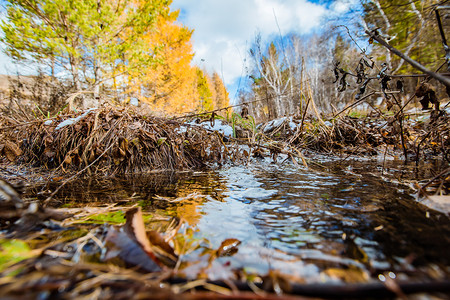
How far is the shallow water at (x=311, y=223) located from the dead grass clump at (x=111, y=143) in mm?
539

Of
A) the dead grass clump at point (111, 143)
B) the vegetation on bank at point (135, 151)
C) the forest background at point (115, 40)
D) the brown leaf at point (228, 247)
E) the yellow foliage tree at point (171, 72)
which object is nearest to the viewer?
the vegetation on bank at point (135, 151)

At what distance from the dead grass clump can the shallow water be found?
1.77 ft

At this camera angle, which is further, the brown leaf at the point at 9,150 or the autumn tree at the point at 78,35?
the autumn tree at the point at 78,35

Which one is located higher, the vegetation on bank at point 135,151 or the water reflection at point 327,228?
the vegetation on bank at point 135,151

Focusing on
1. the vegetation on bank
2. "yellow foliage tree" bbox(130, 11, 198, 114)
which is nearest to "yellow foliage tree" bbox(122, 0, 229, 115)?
"yellow foliage tree" bbox(130, 11, 198, 114)

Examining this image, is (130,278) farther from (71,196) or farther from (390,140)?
(390,140)

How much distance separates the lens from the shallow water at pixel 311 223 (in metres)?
0.39

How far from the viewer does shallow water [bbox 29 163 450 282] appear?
39 cm

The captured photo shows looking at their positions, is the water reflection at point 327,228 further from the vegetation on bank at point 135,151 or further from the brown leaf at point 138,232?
the brown leaf at point 138,232

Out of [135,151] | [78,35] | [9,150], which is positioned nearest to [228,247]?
[135,151]

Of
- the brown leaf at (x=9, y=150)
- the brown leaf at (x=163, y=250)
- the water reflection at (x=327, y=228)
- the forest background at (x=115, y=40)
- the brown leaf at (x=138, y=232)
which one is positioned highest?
the forest background at (x=115, y=40)

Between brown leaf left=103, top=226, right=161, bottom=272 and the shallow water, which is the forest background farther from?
brown leaf left=103, top=226, right=161, bottom=272

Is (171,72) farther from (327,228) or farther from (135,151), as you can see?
(327,228)

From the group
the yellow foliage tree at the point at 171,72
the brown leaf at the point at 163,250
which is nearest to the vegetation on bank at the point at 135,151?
the brown leaf at the point at 163,250
